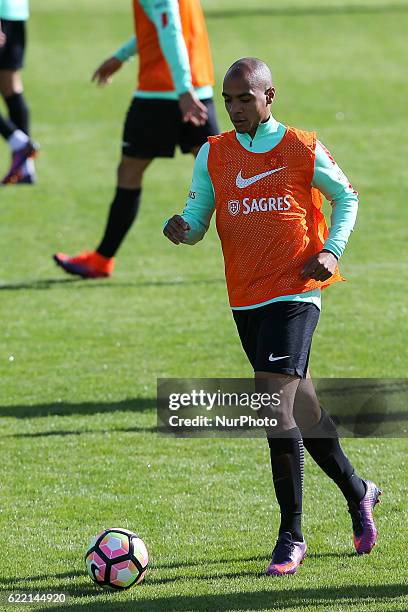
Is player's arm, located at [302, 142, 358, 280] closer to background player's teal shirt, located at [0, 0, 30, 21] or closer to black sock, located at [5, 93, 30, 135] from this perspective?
black sock, located at [5, 93, 30, 135]

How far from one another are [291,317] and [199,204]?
65 cm

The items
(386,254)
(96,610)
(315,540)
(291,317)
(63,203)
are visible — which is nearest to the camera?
(96,610)

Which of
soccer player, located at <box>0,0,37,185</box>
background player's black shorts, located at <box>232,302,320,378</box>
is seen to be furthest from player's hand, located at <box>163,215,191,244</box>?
soccer player, located at <box>0,0,37,185</box>

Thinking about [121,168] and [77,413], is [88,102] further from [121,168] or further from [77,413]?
[77,413]

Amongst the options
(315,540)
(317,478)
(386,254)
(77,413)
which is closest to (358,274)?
(386,254)

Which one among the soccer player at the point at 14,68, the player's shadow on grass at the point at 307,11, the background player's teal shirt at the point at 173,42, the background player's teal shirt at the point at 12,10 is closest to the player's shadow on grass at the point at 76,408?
the background player's teal shirt at the point at 173,42

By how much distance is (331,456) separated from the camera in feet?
17.8

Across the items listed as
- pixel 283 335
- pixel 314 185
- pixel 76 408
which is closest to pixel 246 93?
pixel 314 185

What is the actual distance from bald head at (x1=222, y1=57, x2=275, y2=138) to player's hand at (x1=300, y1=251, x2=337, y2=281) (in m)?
0.60

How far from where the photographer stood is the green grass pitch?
17.2 feet

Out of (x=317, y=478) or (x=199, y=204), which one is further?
(x=317, y=478)

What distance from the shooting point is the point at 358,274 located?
10789 mm

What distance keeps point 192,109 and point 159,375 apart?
1799mm

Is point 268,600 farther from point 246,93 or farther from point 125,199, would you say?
point 125,199
